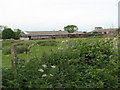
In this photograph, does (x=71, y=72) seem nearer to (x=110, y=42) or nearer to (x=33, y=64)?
(x=33, y=64)

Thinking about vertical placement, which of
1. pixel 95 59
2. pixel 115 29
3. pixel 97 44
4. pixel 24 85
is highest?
pixel 115 29

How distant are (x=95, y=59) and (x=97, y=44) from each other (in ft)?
2.56

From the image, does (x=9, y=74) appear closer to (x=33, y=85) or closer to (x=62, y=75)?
(x=33, y=85)

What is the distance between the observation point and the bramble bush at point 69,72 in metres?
3.02

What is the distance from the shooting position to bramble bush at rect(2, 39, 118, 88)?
3016 mm

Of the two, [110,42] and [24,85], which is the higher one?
[110,42]

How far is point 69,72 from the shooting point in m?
3.52

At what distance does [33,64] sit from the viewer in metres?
3.64

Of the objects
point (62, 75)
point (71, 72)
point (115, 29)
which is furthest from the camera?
point (115, 29)

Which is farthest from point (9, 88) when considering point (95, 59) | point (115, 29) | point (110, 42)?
point (115, 29)

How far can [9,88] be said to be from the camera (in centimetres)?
284

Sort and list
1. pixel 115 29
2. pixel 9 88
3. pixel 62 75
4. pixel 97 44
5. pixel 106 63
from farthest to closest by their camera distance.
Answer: pixel 115 29, pixel 97 44, pixel 106 63, pixel 62 75, pixel 9 88

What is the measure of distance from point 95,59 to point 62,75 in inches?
56.1

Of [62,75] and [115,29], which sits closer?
[62,75]
